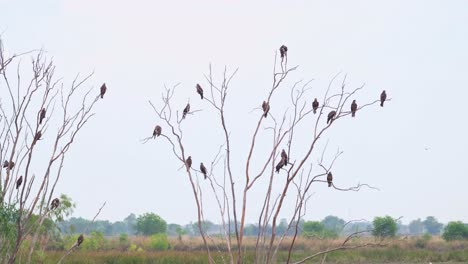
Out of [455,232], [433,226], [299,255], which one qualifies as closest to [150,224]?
[455,232]

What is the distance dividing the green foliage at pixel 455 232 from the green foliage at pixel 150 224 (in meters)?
24.7

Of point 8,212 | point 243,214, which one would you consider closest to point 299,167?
point 243,214

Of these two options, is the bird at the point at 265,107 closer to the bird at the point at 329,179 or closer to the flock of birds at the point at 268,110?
the flock of birds at the point at 268,110

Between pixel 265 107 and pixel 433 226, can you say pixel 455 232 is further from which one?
pixel 433 226

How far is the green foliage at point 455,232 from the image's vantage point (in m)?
34.5

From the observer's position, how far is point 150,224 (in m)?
52.6

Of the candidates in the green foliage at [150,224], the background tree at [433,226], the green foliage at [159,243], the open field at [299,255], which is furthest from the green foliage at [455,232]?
the background tree at [433,226]

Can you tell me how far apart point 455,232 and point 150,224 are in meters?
25.7

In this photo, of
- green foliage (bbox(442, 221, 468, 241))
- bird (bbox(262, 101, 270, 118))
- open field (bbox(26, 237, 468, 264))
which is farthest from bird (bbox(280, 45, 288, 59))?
green foliage (bbox(442, 221, 468, 241))

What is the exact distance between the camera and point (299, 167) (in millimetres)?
2439

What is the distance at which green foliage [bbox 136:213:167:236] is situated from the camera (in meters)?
52.6

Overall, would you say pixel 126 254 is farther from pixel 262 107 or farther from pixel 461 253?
pixel 262 107

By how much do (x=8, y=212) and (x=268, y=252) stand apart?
1.56m

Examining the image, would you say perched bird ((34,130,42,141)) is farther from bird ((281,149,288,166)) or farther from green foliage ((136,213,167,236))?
green foliage ((136,213,167,236))
